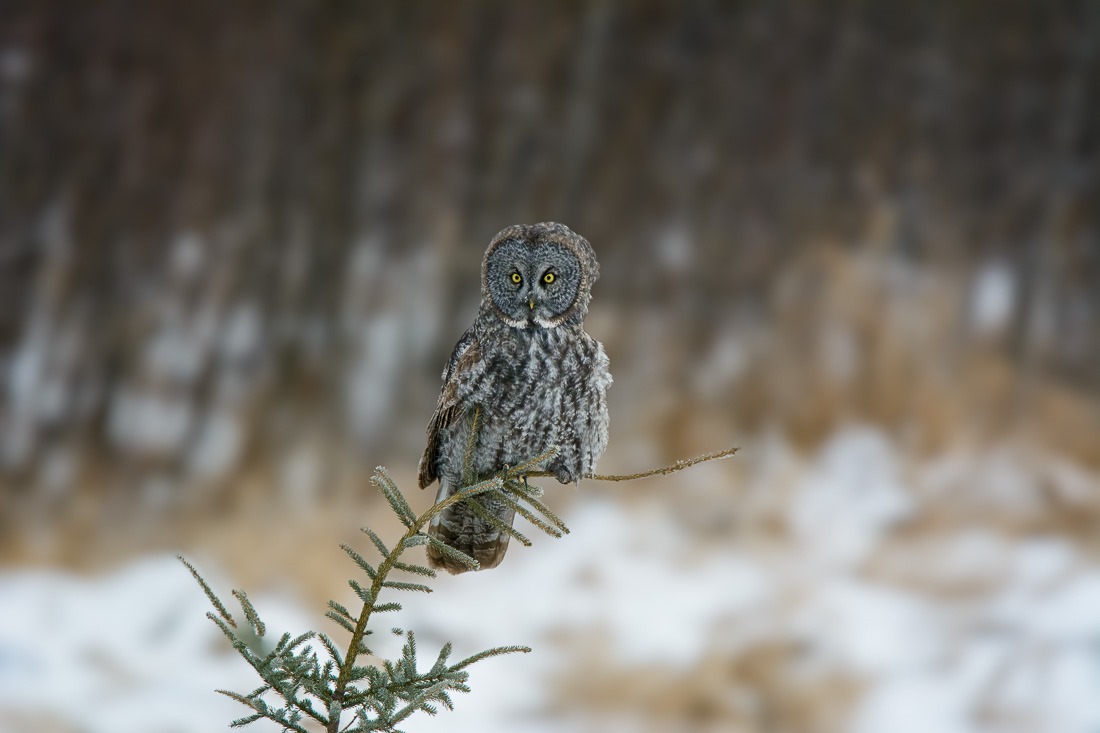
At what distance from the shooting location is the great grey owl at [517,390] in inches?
104

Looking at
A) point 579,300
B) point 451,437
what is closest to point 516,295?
point 579,300

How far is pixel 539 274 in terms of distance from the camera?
259cm

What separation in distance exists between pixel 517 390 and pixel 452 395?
0.69 ft

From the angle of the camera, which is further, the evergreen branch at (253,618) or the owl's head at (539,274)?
the owl's head at (539,274)

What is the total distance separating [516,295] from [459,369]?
0.39 meters

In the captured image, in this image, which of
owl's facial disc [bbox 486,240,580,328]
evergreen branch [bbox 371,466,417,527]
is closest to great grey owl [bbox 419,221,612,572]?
owl's facial disc [bbox 486,240,580,328]

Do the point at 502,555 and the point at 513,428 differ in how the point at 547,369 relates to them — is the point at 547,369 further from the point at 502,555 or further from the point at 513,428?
the point at 502,555

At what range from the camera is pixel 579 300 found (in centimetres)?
269

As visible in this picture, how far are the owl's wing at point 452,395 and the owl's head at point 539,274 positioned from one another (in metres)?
0.24

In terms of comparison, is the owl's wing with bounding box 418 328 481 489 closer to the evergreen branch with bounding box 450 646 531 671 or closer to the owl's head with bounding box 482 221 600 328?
the owl's head with bounding box 482 221 600 328

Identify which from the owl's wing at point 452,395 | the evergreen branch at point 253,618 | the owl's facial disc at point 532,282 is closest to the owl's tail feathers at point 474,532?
the owl's wing at point 452,395

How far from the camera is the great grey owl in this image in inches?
104

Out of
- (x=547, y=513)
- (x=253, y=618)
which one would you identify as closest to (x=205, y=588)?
(x=253, y=618)

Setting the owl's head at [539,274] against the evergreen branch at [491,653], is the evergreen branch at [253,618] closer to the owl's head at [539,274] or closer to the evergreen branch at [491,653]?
the evergreen branch at [491,653]
